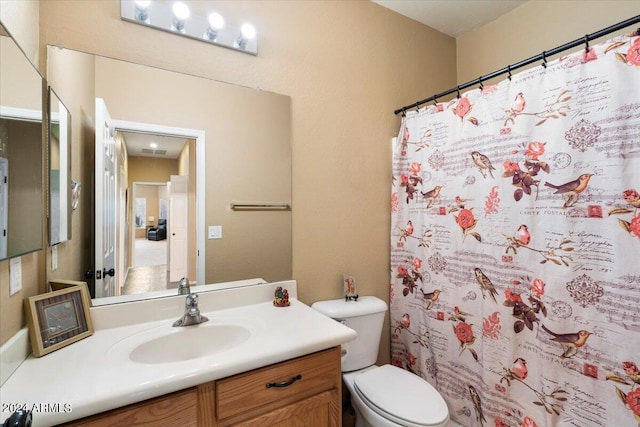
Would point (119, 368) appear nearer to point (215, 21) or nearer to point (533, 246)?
point (215, 21)

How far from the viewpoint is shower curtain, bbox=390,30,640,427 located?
1.12 meters

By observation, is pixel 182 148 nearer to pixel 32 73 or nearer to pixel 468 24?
pixel 32 73

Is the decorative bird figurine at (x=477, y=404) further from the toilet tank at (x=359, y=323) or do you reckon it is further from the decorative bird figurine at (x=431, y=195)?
the decorative bird figurine at (x=431, y=195)

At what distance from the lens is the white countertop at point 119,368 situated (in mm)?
765

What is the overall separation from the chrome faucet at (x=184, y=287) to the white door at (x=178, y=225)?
3 centimetres

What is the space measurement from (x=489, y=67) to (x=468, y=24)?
1.16ft

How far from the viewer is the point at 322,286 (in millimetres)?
1801

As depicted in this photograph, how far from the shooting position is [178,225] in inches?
58.7

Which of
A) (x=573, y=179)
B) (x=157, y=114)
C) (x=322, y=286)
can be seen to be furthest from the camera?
(x=322, y=286)

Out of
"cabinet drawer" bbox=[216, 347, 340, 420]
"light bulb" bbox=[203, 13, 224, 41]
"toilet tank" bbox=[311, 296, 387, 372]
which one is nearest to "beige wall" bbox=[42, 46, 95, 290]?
"light bulb" bbox=[203, 13, 224, 41]

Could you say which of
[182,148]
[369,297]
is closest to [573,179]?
[369,297]

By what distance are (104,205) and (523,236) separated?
1847mm

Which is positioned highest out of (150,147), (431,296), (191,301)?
(150,147)

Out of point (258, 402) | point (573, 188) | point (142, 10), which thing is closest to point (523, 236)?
point (573, 188)
